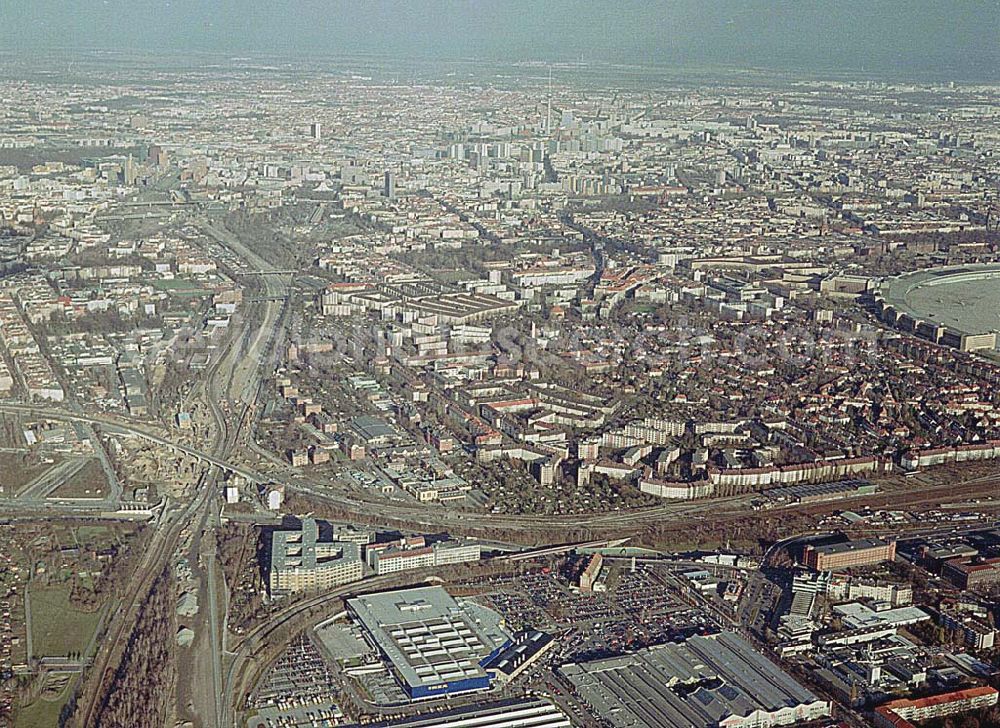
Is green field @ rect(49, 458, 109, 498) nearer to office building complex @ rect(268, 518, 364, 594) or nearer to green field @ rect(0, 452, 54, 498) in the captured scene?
green field @ rect(0, 452, 54, 498)

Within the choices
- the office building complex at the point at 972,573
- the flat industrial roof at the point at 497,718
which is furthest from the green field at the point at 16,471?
the office building complex at the point at 972,573

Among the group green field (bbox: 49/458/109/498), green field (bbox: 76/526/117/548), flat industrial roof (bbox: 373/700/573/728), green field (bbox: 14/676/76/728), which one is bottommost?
green field (bbox: 49/458/109/498)

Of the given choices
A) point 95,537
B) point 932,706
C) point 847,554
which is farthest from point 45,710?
point 847,554

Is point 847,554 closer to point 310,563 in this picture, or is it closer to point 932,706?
point 932,706

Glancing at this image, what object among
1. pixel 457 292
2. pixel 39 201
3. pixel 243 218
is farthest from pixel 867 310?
pixel 39 201

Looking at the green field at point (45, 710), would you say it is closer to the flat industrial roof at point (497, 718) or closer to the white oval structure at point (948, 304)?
the flat industrial roof at point (497, 718)

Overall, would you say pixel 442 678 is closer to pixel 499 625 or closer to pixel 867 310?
pixel 499 625

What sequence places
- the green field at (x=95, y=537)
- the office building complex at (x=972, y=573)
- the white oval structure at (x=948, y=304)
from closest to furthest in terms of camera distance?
the office building complex at (x=972, y=573)
the green field at (x=95, y=537)
the white oval structure at (x=948, y=304)

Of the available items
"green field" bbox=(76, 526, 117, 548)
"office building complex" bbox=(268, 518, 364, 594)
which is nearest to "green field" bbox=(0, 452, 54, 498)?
"green field" bbox=(76, 526, 117, 548)

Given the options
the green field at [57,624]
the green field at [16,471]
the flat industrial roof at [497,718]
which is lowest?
the green field at [16,471]
